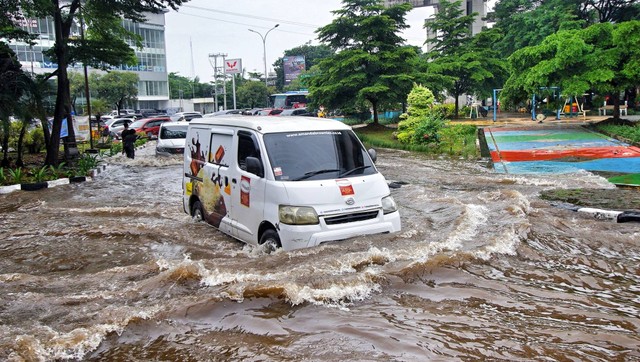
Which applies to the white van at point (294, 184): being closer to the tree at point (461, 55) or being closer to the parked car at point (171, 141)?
the parked car at point (171, 141)

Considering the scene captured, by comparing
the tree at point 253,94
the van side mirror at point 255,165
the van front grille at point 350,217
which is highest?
the tree at point 253,94

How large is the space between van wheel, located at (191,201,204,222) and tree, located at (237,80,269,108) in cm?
A: 7063

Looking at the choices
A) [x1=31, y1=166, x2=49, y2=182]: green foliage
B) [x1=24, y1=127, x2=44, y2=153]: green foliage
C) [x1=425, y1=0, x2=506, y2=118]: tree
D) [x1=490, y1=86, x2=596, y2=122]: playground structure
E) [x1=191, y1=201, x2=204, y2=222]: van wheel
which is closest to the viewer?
[x1=191, y1=201, x2=204, y2=222]: van wheel

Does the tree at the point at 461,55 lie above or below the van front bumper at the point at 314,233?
above

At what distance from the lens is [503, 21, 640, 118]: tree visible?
932 inches

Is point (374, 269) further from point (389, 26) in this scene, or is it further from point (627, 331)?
point (389, 26)

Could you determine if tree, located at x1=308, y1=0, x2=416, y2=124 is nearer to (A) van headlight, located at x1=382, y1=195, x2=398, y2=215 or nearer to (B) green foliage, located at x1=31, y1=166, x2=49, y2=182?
(B) green foliage, located at x1=31, y1=166, x2=49, y2=182

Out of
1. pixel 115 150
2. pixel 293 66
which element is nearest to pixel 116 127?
pixel 115 150

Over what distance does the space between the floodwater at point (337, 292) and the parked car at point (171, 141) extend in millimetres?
11836

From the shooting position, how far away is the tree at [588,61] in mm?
23672

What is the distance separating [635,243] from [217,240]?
5970 millimetres

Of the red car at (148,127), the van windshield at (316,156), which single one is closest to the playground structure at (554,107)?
the red car at (148,127)

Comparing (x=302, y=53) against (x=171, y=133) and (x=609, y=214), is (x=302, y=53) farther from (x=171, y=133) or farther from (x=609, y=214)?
(x=609, y=214)

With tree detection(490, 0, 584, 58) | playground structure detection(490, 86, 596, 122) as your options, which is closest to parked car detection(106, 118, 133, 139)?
playground structure detection(490, 86, 596, 122)
